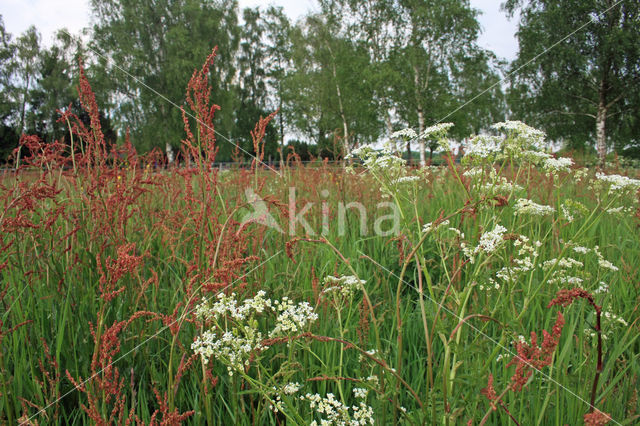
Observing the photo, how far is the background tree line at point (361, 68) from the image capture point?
1677cm

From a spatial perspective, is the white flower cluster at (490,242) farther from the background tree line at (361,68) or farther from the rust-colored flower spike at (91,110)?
the background tree line at (361,68)

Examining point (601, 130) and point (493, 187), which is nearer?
point (493, 187)

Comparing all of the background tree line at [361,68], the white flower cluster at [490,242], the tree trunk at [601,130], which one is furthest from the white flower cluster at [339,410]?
the tree trunk at [601,130]

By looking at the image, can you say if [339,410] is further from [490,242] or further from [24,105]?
[24,105]

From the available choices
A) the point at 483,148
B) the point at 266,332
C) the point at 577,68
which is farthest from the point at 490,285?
the point at 577,68

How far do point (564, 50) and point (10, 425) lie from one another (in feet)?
66.9

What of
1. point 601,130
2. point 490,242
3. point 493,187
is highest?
point 601,130

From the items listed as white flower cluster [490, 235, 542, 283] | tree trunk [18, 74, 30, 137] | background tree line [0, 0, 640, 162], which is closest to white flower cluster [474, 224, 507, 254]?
white flower cluster [490, 235, 542, 283]

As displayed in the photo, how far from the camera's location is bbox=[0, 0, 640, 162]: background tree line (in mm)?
16766

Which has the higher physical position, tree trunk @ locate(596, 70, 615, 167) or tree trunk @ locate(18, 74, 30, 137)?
tree trunk @ locate(18, 74, 30, 137)

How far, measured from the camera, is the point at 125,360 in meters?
1.50

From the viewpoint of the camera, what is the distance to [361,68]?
21453 mm

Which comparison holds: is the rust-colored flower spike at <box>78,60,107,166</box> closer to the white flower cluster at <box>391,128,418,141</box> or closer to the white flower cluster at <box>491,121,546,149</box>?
the white flower cluster at <box>391,128,418,141</box>

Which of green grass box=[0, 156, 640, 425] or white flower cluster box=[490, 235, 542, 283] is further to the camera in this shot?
white flower cluster box=[490, 235, 542, 283]
